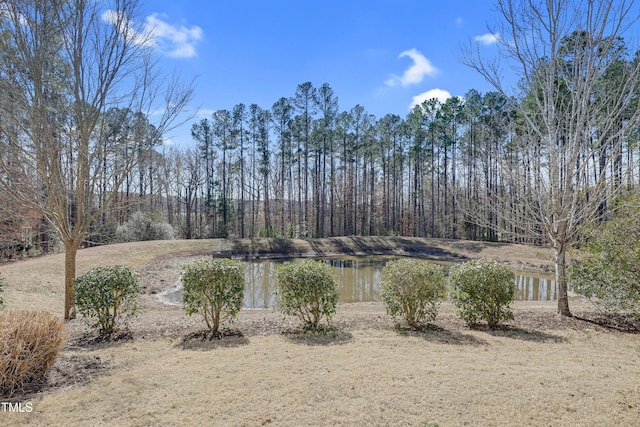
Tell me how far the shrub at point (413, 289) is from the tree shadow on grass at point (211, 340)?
2593 mm

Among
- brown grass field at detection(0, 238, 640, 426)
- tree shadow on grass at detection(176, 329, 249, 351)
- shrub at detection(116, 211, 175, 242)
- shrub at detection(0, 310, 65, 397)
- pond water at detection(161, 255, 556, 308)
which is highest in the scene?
shrub at detection(116, 211, 175, 242)

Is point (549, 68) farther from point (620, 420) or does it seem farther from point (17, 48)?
point (17, 48)

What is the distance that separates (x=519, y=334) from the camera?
538 centimetres

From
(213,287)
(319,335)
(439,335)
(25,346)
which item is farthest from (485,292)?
(25,346)

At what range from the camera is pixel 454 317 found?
21.6ft

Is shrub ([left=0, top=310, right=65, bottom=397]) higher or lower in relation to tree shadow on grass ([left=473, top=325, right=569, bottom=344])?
higher

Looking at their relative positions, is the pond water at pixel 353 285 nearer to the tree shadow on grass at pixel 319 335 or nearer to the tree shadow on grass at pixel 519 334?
the tree shadow on grass at pixel 519 334

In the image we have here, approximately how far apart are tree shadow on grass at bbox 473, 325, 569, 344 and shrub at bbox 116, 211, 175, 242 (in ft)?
74.0

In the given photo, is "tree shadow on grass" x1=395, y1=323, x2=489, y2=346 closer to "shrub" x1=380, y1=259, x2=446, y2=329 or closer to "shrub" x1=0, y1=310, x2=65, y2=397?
"shrub" x1=380, y1=259, x2=446, y2=329

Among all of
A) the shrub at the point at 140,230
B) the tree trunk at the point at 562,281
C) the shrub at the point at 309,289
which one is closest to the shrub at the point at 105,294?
the shrub at the point at 309,289

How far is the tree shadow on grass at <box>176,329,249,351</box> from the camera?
4.77 meters

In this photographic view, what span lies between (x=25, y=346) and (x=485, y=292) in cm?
623

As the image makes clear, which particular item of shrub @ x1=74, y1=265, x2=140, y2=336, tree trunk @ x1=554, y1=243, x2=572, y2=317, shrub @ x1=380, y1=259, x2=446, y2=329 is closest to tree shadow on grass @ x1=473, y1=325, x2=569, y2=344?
shrub @ x1=380, y1=259, x2=446, y2=329

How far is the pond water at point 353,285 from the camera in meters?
11.1
